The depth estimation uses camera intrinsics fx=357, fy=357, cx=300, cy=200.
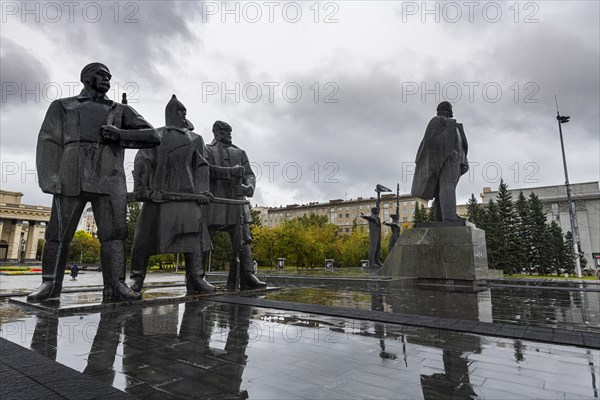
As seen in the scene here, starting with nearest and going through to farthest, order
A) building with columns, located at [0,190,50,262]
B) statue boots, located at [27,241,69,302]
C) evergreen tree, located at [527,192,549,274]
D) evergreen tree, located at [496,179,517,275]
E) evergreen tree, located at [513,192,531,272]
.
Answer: statue boots, located at [27,241,69,302], evergreen tree, located at [496,179,517,275], evergreen tree, located at [513,192,531,272], evergreen tree, located at [527,192,549,274], building with columns, located at [0,190,50,262]

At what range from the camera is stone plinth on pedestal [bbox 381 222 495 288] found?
1079 cm

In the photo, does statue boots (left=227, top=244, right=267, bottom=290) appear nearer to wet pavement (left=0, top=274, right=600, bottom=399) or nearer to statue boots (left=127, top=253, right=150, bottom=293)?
statue boots (left=127, top=253, right=150, bottom=293)

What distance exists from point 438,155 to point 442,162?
27 centimetres

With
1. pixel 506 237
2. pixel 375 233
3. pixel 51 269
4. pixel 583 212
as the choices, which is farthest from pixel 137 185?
pixel 583 212

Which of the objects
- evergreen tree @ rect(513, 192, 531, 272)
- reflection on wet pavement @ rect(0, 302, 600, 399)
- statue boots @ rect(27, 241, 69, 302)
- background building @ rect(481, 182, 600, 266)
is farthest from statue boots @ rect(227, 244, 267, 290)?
background building @ rect(481, 182, 600, 266)

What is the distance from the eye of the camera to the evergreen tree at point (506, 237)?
38.8 meters

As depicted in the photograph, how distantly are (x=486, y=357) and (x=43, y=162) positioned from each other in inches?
272

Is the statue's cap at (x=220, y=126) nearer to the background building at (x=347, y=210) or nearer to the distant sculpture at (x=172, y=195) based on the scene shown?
the distant sculpture at (x=172, y=195)

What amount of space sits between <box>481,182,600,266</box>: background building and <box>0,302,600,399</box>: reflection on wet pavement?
69786 mm

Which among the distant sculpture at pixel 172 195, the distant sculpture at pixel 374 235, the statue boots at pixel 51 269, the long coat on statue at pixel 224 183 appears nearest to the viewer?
the statue boots at pixel 51 269

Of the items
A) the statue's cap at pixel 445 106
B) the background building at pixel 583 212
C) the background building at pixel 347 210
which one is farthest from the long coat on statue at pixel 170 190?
the background building at pixel 347 210

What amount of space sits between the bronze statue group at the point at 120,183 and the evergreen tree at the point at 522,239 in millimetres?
40074

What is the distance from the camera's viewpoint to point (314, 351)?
3.56 metres

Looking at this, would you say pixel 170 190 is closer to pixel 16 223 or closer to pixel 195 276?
pixel 195 276
